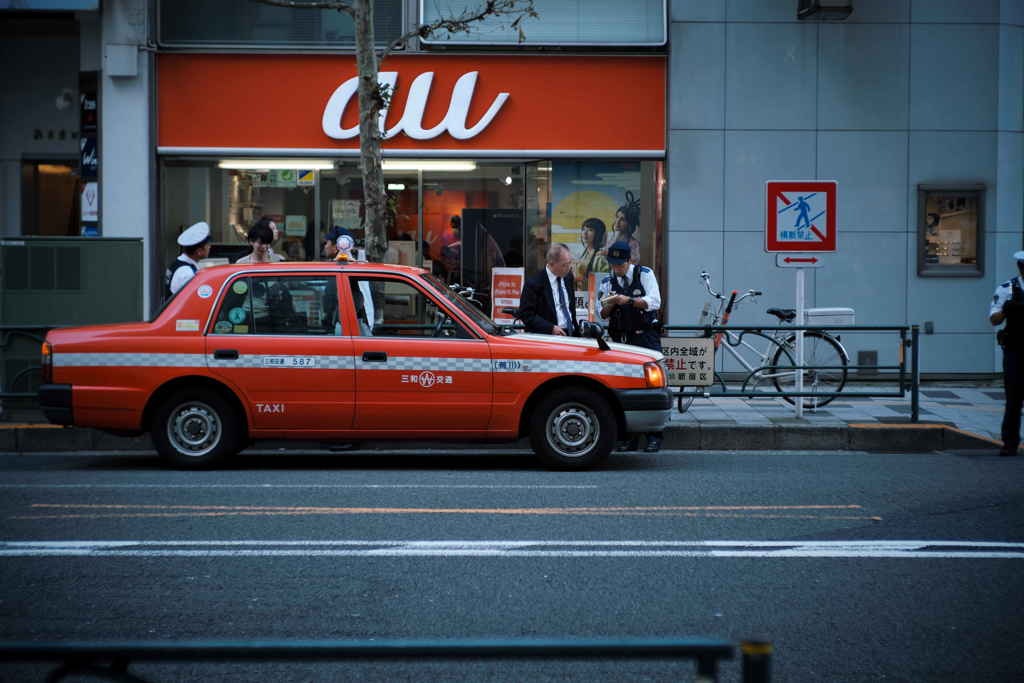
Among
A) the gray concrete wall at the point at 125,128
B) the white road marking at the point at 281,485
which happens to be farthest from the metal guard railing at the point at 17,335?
the gray concrete wall at the point at 125,128

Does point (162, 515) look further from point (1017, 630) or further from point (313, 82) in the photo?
point (313, 82)

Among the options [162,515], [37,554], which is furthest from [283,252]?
[37,554]

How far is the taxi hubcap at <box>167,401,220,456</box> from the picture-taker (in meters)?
9.23

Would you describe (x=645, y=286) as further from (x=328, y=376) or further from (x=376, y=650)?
(x=376, y=650)

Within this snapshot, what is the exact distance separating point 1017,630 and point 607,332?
6.47 metres

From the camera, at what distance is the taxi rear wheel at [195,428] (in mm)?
9203

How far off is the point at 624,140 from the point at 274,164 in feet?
15.6

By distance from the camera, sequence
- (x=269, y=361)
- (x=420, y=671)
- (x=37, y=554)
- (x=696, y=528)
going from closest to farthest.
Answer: (x=420, y=671), (x=37, y=554), (x=696, y=528), (x=269, y=361)

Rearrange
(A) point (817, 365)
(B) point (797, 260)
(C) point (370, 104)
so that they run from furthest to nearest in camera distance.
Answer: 1. (A) point (817, 365)
2. (C) point (370, 104)
3. (B) point (797, 260)

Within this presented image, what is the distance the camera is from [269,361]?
9141 mm

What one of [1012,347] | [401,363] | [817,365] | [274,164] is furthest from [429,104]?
[1012,347]

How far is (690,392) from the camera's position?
38.8 ft

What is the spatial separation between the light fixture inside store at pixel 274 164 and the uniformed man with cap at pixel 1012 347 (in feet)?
29.8

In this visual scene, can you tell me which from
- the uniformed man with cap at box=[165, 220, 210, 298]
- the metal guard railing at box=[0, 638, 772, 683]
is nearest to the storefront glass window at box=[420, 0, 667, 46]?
the uniformed man with cap at box=[165, 220, 210, 298]
